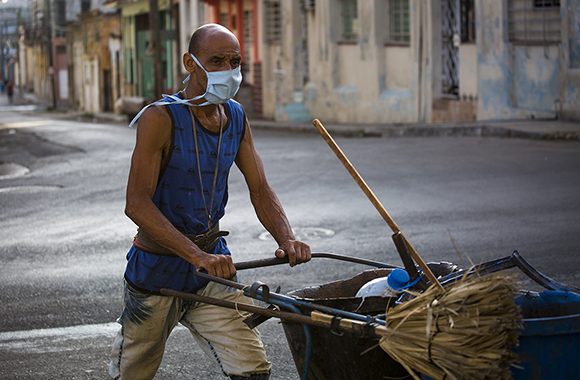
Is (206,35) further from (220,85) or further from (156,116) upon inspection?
(156,116)

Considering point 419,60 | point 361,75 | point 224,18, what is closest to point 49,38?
point 224,18

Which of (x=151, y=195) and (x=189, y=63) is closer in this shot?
(x=151, y=195)

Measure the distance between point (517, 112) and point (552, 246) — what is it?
13.8m

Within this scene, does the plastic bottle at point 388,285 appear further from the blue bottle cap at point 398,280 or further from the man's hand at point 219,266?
the man's hand at point 219,266

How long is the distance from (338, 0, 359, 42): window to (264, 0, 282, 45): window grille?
3.91 metres

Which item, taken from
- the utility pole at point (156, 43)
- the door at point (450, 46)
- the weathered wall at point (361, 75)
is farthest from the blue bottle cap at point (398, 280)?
the utility pole at point (156, 43)

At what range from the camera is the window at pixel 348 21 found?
99.6ft

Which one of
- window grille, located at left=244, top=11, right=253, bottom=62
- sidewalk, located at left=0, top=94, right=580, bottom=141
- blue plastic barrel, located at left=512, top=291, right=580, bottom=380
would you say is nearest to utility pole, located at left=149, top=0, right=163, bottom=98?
window grille, located at left=244, top=11, right=253, bottom=62

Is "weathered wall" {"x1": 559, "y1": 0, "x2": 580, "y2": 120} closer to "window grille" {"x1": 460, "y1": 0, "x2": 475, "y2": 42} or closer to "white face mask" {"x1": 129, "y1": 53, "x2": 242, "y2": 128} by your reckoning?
"window grille" {"x1": 460, "y1": 0, "x2": 475, "y2": 42}

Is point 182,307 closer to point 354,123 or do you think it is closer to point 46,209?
point 46,209

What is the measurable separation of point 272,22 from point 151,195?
30.6 m

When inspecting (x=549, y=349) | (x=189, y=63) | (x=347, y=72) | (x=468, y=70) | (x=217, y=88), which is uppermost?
(x=347, y=72)

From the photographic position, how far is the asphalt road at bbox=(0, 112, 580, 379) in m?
7.26

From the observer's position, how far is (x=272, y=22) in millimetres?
34938
